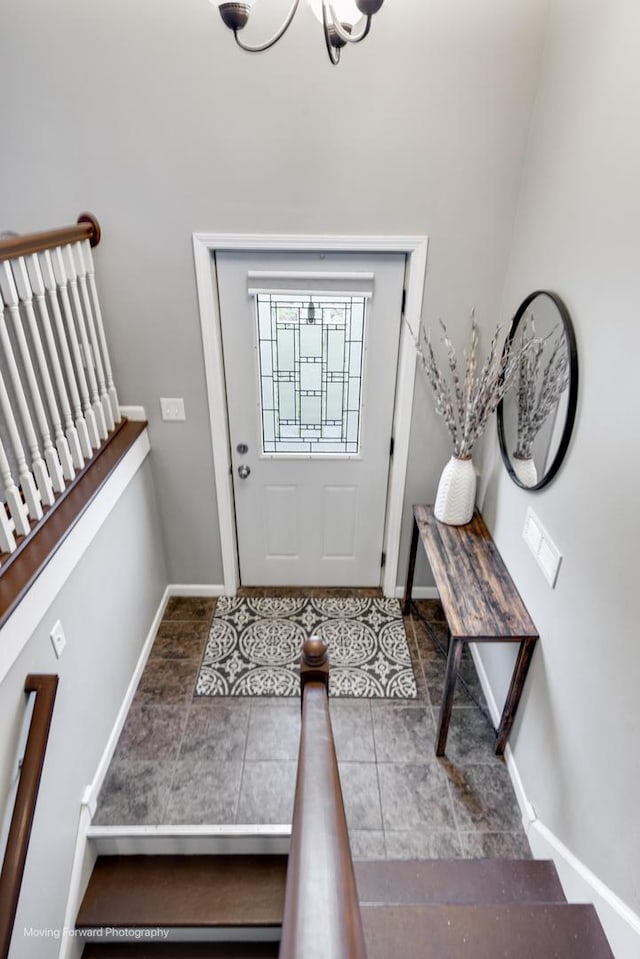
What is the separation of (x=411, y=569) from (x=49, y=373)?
6.67 feet

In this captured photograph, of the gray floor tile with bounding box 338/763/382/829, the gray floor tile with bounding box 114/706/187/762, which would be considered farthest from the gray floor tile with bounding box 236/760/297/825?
the gray floor tile with bounding box 114/706/187/762

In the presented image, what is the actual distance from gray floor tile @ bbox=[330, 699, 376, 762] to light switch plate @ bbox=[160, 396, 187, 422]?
5.35ft

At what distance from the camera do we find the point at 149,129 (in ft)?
6.98

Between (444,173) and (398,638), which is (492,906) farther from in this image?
(444,173)

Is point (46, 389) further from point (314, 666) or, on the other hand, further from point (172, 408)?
point (314, 666)

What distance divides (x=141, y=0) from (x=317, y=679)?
2.47 metres

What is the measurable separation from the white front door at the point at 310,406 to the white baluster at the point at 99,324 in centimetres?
56

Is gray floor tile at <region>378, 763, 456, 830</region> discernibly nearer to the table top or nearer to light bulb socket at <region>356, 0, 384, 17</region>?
the table top

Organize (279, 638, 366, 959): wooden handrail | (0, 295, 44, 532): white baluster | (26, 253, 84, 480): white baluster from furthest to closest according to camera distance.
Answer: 1. (26, 253, 84, 480): white baluster
2. (0, 295, 44, 532): white baluster
3. (279, 638, 366, 959): wooden handrail

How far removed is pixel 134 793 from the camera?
2.14 metres

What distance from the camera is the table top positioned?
2023 mm

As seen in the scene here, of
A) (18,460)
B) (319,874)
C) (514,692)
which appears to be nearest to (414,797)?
(514,692)

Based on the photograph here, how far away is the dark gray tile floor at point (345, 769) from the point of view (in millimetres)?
2043

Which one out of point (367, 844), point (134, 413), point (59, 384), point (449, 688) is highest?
point (59, 384)
